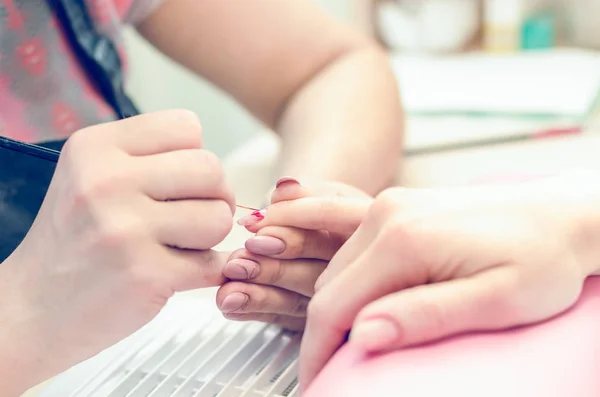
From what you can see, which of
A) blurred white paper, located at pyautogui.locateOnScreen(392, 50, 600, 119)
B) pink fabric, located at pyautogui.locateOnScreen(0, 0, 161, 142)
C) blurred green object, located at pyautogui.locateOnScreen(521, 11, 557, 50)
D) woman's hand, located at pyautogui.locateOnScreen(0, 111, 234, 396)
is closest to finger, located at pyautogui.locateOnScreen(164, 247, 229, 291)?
woman's hand, located at pyautogui.locateOnScreen(0, 111, 234, 396)

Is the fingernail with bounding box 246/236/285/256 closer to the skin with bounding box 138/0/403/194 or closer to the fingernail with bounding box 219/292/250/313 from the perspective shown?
the fingernail with bounding box 219/292/250/313

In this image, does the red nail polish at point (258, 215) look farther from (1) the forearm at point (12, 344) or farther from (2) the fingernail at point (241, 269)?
(1) the forearm at point (12, 344)

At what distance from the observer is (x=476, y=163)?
2.64ft

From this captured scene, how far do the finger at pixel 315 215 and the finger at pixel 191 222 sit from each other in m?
0.03

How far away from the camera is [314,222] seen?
17.5 inches

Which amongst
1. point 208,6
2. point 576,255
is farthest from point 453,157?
point 576,255

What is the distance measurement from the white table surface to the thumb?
0.38 m

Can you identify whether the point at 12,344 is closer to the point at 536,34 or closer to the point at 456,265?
the point at 456,265

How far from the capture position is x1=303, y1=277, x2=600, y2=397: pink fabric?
30 centimetres

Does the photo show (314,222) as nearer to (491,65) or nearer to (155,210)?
(155,210)

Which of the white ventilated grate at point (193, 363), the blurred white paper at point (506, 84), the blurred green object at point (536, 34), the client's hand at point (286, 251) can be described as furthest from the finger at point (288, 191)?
the blurred green object at point (536, 34)

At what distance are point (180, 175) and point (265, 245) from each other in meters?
0.08

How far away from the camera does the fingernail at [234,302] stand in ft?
1.45

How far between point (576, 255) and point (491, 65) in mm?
838
